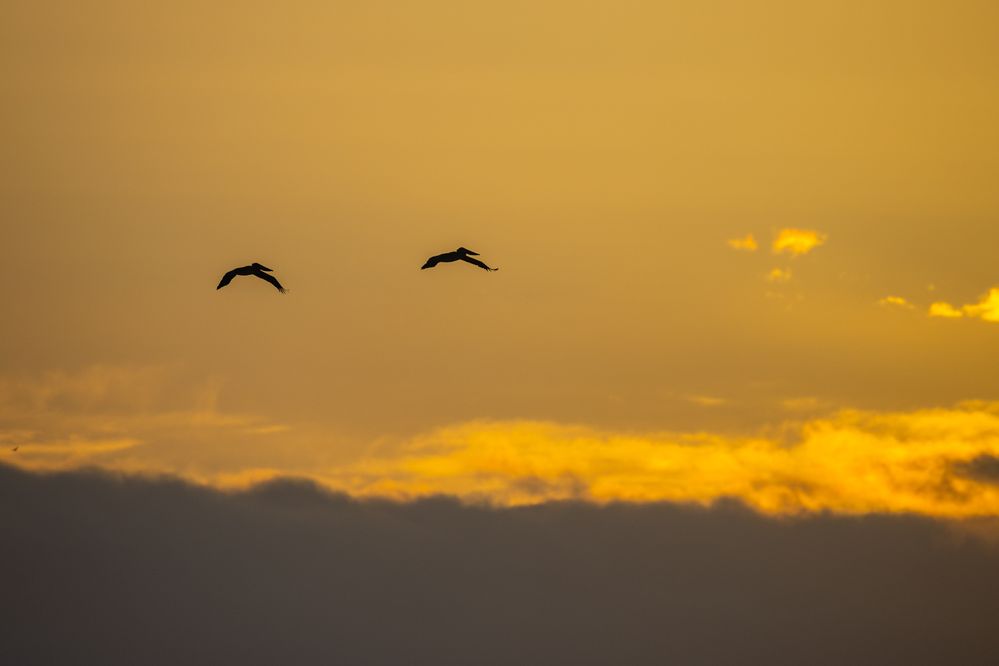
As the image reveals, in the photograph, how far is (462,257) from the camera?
14225cm

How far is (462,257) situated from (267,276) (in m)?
16.0

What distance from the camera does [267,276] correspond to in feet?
476
